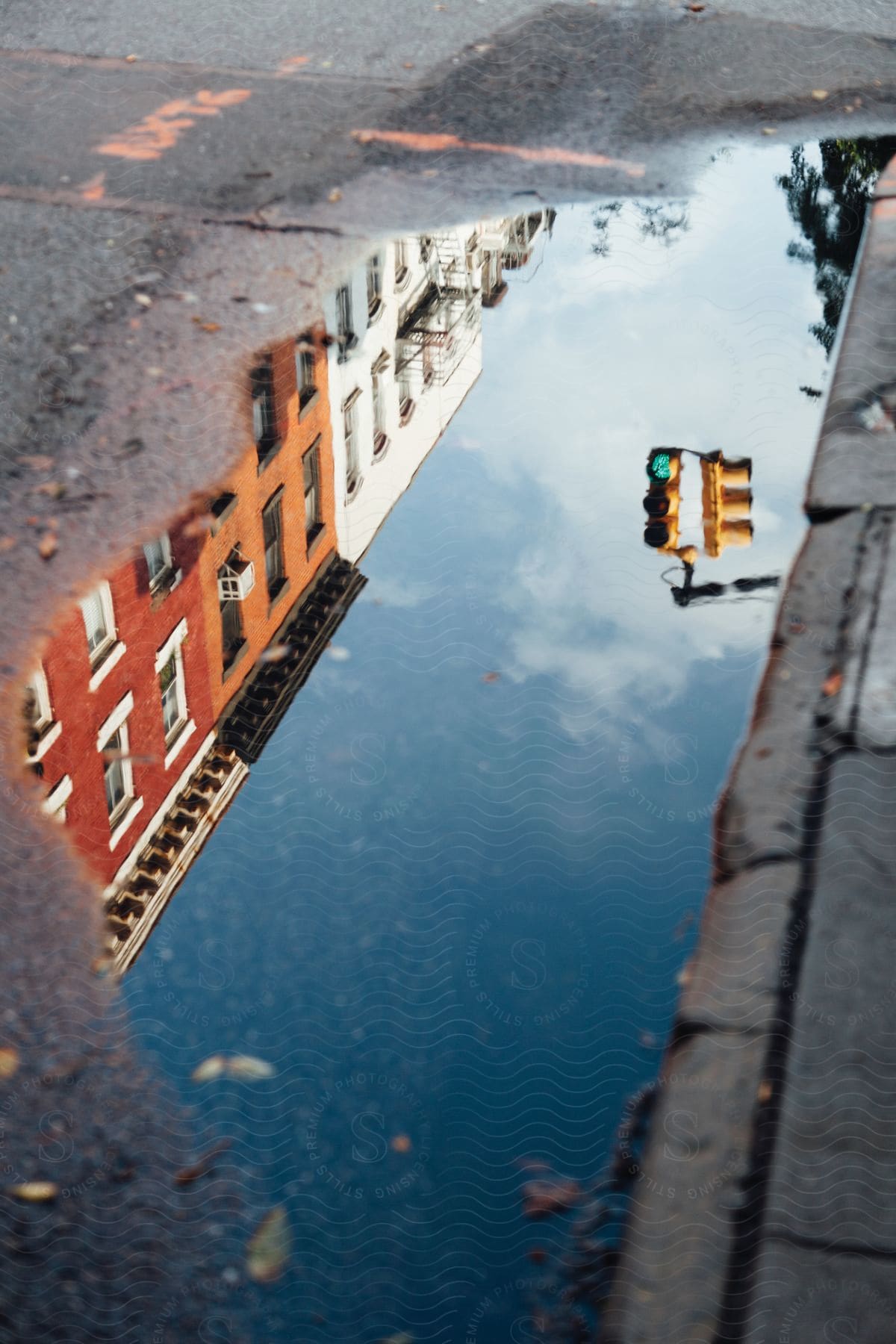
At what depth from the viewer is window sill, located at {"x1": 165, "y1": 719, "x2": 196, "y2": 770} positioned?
4.46 metres

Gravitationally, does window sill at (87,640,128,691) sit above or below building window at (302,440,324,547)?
below

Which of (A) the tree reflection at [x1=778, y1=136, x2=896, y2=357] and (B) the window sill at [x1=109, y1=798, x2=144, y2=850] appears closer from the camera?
(B) the window sill at [x1=109, y1=798, x2=144, y2=850]

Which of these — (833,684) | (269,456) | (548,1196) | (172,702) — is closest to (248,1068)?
(548,1196)

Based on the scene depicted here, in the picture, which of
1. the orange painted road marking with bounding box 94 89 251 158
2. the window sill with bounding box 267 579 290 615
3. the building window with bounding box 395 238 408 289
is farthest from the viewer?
the orange painted road marking with bounding box 94 89 251 158

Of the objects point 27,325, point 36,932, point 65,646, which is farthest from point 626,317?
point 36,932

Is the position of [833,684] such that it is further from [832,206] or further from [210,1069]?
[832,206]

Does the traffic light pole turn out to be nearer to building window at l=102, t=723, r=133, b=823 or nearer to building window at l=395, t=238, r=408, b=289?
building window at l=102, t=723, r=133, b=823

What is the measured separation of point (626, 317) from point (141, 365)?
2676 millimetres

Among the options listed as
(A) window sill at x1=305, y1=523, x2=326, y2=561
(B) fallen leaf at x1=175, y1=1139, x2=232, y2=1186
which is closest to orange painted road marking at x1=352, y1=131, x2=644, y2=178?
(A) window sill at x1=305, y1=523, x2=326, y2=561

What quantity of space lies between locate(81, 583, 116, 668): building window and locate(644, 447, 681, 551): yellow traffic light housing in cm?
235

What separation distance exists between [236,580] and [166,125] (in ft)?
15.9

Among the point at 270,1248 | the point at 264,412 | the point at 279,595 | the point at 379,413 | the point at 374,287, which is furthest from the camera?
the point at 374,287

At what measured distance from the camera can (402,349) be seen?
6254 millimetres

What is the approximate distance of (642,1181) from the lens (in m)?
3.34
